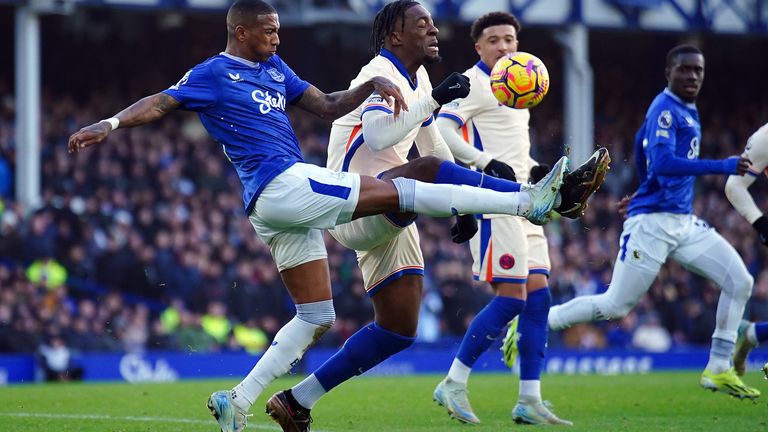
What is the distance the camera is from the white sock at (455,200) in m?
6.68

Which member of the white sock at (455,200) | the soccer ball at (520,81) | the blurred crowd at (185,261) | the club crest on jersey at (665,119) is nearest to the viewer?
the white sock at (455,200)

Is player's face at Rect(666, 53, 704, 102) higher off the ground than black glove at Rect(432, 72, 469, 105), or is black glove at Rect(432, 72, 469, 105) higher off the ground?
player's face at Rect(666, 53, 704, 102)

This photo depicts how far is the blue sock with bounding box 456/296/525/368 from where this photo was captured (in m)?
8.98

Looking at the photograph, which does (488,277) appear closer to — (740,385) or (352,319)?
(740,385)

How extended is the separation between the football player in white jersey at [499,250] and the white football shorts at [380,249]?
1077 mm

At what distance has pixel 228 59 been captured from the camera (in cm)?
707

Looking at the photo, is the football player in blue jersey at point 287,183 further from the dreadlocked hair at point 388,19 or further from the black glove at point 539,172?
the black glove at point 539,172

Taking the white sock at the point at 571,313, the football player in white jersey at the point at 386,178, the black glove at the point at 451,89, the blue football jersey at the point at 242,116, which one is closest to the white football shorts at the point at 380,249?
the football player in white jersey at the point at 386,178

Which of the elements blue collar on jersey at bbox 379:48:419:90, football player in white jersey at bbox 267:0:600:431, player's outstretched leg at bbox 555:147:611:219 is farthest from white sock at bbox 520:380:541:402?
blue collar on jersey at bbox 379:48:419:90

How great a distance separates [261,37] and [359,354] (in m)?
1.95

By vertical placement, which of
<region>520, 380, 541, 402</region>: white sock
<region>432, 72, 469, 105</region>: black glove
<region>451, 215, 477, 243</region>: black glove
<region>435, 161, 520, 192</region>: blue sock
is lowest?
<region>520, 380, 541, 402</region>: white sock

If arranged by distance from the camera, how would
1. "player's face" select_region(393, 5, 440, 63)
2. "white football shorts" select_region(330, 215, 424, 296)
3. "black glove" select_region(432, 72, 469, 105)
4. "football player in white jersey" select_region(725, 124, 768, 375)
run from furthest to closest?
1. "football player in white jersey" select_region(725, 124, 768, 375)
2. "player's face" select_region(393, 5, 440, 63)
3. "white football shorts" select_region(330, 215, 424, 296)
4. "black glove" select_region(432, 72, 469, 105)

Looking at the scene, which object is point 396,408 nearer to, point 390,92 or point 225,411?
point 225,411

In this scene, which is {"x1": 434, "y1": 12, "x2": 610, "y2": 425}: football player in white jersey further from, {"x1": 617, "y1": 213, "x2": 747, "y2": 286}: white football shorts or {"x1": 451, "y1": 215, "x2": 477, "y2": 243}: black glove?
{"x1": 451, "y1": 215, "x2": 477, "y2": 243}: black glove
